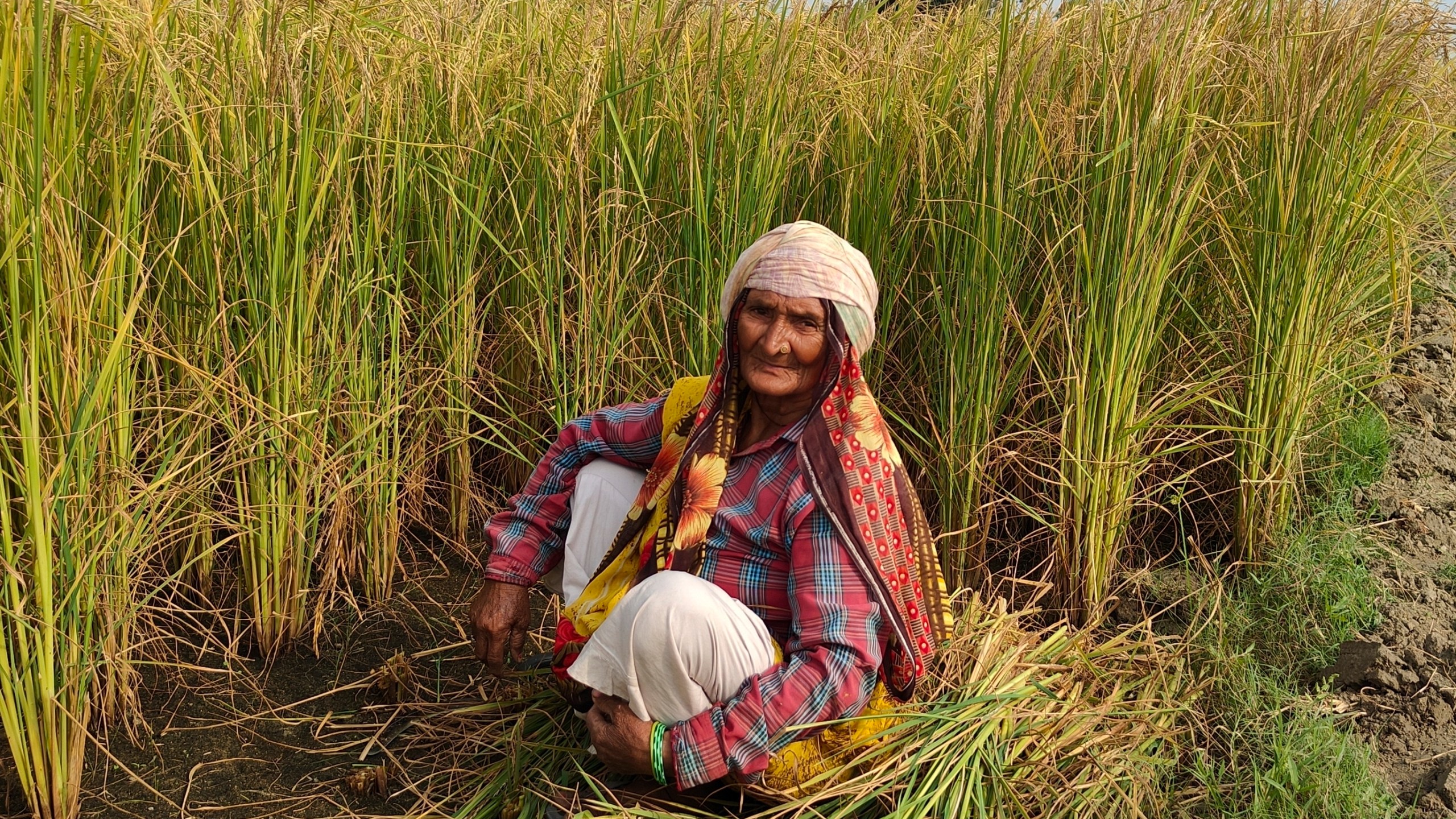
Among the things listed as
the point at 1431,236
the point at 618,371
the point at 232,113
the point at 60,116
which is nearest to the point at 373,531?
the point at 618,371

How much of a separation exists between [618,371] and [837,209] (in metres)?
0.73

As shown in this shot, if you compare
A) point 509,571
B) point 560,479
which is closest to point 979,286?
point 560,479

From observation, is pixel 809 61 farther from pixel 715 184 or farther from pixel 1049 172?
pixel 1049 172

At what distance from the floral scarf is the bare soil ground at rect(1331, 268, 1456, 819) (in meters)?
1.26

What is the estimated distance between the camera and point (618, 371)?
3455mm

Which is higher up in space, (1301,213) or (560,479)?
(1301,213)

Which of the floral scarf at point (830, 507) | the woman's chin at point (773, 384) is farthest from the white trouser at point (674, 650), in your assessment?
the woman's chin at point (773, 384)

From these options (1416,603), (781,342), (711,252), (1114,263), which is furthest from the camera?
(711,252)

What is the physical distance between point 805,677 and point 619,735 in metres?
0.33

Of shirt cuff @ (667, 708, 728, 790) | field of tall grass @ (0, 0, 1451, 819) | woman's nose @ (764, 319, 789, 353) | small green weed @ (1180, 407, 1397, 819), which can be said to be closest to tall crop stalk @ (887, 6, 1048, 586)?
field of tall grass @ (0, 0, 1451, 819)

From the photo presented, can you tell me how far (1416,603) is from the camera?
10.5 ft

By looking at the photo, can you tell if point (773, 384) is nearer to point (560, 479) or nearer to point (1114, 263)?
point (560, 479)

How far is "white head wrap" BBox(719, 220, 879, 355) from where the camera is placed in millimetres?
2178

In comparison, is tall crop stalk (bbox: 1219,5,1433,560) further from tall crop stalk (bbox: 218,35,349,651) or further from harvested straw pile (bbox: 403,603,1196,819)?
tall crop stalk (bbox: 218,35,349,651)
